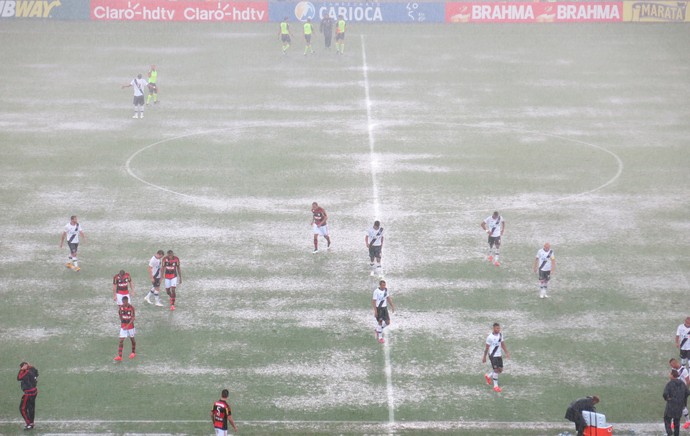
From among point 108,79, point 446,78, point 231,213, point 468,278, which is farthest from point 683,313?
point 108,79

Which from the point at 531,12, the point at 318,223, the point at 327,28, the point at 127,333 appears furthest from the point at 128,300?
the point at 531,12

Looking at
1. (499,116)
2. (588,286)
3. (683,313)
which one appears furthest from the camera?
(499,116)

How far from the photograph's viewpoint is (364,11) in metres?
74.2

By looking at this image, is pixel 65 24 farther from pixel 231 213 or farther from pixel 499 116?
pixel 231 213

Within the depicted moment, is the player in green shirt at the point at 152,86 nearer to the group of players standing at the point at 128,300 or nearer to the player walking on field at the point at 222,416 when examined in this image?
the group of players standing at the point at 128,300

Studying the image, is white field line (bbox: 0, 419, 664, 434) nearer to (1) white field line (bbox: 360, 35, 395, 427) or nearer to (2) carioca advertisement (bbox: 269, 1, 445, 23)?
(1) white field line (bbox: 360, 35, 395, 427)

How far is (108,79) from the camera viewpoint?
6012 centimetres

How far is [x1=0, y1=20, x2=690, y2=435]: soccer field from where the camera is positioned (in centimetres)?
2464

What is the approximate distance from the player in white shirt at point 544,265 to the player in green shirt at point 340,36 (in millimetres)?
38232

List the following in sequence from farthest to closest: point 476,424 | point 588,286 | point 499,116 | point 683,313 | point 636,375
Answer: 1. point 499,116
2. point 588,286
3. point 683,313
4. point 636,375
5. point 476,424

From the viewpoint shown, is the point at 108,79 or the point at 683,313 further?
the point at 108,79

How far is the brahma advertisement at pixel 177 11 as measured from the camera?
73625mm

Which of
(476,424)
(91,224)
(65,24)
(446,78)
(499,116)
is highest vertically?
(65,24)

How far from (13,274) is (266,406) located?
461 inches
